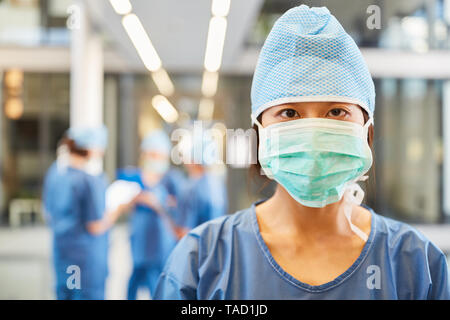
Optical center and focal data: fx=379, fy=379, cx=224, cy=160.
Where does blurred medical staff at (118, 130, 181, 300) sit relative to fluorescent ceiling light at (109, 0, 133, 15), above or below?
below

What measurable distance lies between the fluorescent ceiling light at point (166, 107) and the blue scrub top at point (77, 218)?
0.66 meters

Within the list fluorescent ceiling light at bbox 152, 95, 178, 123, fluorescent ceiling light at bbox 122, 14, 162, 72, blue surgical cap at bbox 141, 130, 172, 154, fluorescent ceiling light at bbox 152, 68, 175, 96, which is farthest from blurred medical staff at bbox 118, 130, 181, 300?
fluorescent ceiling light at bbox 122, 14, 162, 72

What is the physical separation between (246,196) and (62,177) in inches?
58.7

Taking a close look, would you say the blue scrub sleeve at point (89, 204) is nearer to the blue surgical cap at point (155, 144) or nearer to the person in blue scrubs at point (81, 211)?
the person in blue scrubs at point (81, 211)

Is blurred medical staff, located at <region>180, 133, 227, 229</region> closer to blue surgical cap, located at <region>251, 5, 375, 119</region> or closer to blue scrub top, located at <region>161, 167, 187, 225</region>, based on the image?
blue scrub top, located at <region>161, 167, 187, 225</region>

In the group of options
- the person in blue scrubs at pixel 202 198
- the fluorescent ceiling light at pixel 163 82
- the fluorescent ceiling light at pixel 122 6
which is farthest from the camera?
the person in blue scrubs at pixel 202 198

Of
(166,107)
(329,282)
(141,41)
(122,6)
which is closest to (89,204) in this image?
(166,107)

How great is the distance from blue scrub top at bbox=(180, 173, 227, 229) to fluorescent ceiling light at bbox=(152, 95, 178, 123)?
1.32ft

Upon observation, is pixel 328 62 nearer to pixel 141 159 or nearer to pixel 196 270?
pixel 196 270

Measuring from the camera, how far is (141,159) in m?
2.65

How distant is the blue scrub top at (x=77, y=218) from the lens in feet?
6.41

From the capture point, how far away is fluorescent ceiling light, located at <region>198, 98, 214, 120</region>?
1.32 metres

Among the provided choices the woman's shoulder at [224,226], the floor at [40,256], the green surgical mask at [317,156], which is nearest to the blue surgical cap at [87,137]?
the floor at [40,256]
